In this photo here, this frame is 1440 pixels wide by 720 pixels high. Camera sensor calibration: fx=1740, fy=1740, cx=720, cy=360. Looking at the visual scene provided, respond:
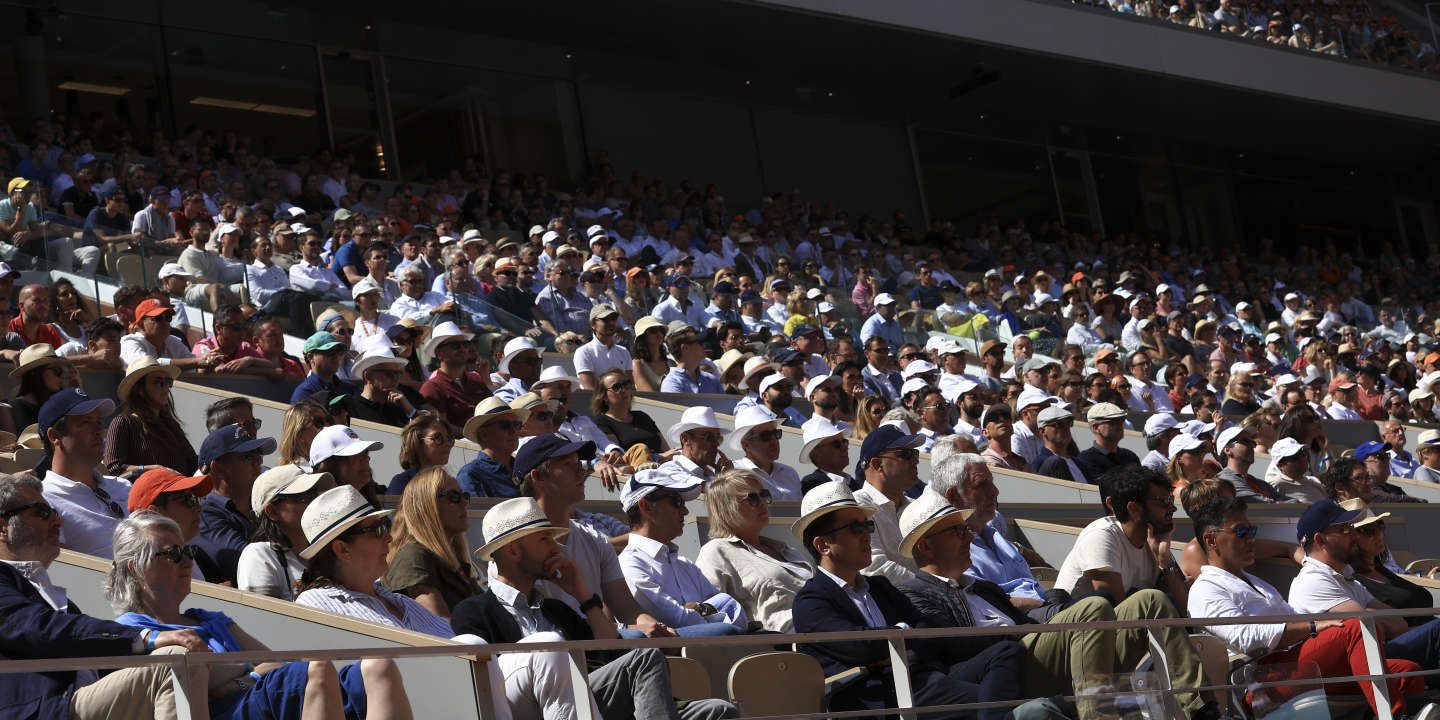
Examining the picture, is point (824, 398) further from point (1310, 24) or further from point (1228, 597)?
point (1310, 24)

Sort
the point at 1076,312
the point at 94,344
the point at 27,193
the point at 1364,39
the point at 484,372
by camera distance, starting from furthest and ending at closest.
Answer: the point at 1364,39 → the point at 1076,312 → the point at 27,193 → the point at 484,372 → the point at 94,344

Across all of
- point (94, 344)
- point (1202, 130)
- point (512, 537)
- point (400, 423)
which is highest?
point (1202, 130)

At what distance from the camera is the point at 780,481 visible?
903 cm

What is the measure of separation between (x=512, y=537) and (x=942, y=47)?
19902 mm

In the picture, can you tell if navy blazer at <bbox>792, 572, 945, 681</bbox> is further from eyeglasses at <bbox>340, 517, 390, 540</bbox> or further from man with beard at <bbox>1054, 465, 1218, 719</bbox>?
eyeglasses at <bbox>340, 517, 390, 540</bbox>

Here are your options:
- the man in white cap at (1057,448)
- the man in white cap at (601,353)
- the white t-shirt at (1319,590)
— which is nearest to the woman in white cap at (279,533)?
the white t-shirt at (1319,590)

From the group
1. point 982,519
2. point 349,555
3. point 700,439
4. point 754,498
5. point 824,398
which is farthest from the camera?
point 824,398

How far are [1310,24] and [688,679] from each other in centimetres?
2588

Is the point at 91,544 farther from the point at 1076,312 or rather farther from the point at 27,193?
the point at 1076,312

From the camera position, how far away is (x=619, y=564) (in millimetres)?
6520

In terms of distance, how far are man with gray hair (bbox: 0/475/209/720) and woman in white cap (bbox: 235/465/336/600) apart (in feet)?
1.99

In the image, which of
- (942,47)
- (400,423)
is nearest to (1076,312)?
(942,47)

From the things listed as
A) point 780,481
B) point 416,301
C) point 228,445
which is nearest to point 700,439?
point 780,481

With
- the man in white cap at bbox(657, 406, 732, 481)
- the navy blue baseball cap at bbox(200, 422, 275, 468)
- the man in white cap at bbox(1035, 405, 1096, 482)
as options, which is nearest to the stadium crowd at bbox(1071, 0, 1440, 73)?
the man in white cap at bbox(1035, 405, 1096, 482)
